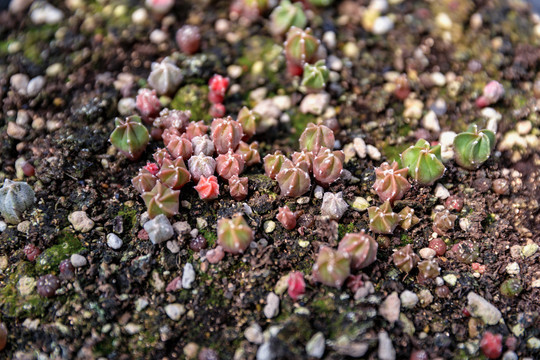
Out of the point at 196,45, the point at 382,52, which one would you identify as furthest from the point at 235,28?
the point at 382,52

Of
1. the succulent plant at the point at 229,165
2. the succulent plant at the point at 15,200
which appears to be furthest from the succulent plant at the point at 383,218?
the succulent plant at the point at 15,200

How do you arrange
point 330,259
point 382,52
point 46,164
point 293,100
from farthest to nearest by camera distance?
point 382,52 < point 293,100 < point 46,164 < point 330,259

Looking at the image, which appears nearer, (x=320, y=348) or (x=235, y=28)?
(x=320, y=348)

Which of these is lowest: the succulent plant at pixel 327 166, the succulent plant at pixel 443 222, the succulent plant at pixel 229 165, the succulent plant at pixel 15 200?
the succulent plant at pixel 443 222

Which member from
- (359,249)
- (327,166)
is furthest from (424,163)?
(359,249)

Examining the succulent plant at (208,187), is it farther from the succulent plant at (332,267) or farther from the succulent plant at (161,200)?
the succulent plant at (332,267)

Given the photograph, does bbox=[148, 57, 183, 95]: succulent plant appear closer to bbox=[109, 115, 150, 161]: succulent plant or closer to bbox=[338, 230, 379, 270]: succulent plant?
bbox=[109, 115, 150, 161]: succulent plant

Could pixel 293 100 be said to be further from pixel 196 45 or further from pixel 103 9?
pixel 103 9
